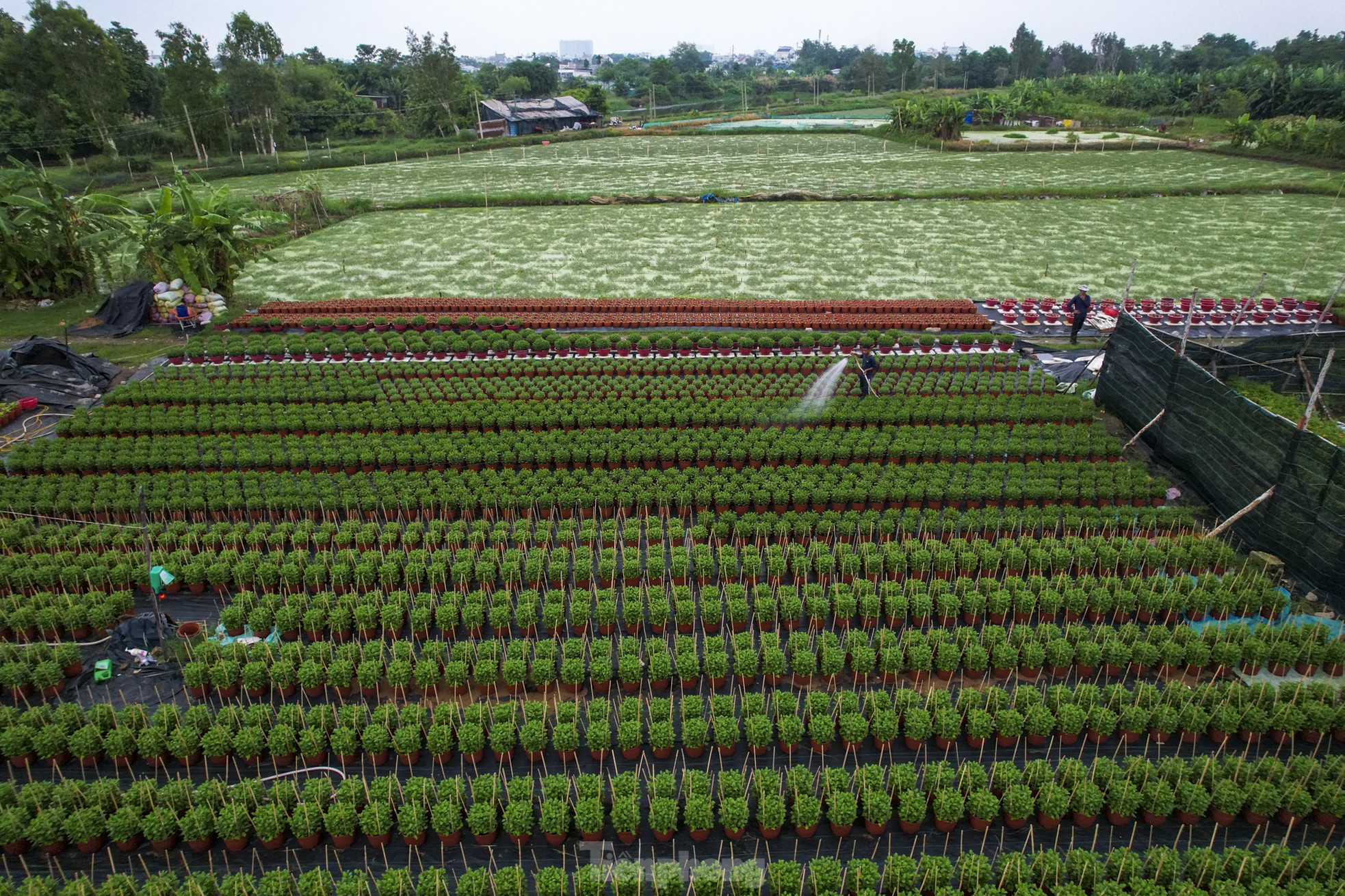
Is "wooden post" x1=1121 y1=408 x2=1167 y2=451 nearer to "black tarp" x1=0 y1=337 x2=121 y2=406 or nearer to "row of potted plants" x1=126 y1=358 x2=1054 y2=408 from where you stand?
"row of potted plants" x1=126 y1=358 x2=1054 y2=408

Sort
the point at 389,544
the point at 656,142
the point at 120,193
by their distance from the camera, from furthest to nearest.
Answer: the point at 656,142 → the point at 120,193 → the point at 389,544

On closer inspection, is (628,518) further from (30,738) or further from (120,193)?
(120,193)

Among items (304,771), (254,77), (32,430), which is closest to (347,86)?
(254,77)

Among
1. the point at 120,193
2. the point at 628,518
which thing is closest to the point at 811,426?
the point at 628,518

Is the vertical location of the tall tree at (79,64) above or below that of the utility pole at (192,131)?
above

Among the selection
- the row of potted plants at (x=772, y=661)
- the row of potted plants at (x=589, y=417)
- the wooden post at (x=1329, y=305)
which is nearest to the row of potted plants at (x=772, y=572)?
the row of potted plants at (x=772, y=661)

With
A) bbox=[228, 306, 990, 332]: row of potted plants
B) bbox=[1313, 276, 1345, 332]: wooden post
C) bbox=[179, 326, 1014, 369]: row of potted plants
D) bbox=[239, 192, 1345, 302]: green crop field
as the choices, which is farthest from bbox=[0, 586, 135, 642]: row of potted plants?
bbox=[1313, 276, 1345, 332]: wooden post

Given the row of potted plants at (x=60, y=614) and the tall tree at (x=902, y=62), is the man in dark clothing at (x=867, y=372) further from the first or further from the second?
the tall tree at (x=902, y=62)
